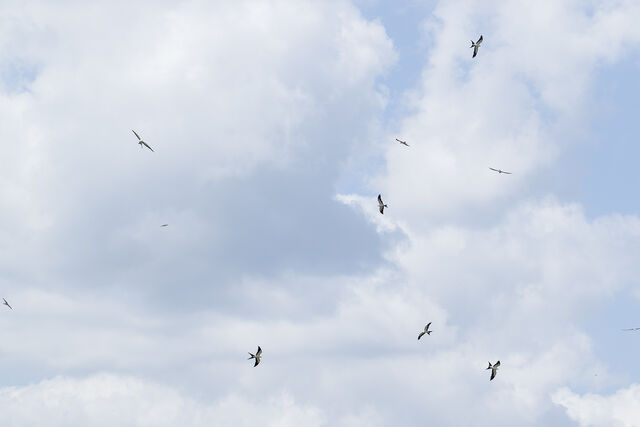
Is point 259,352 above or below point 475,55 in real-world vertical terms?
below

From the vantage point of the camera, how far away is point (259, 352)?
194 m

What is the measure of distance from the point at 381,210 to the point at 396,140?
61.7 feet

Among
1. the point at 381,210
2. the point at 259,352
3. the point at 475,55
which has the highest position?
the point at 475,55

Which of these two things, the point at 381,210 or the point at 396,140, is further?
the point at 381,210

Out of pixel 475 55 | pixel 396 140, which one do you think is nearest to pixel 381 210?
pixel 396 140

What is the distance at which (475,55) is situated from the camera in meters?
197

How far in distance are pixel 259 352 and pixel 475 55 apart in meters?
75.6

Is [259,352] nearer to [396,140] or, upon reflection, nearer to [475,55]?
[396,140]

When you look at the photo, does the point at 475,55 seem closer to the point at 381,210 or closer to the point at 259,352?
the point at 381,210

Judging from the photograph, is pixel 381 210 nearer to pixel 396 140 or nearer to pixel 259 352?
pixel 396 140

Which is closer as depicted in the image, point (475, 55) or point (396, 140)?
point (396, 140)

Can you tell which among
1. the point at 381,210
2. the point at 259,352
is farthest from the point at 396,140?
the point at 259,352

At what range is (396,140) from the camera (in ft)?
597

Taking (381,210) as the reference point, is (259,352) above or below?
below
